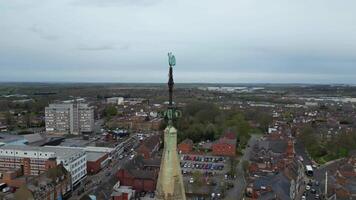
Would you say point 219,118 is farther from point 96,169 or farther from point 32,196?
point 32,196

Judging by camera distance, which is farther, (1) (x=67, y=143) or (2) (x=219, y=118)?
(2) (x=219, y=118)

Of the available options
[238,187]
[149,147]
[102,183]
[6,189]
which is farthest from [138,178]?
[149,147]

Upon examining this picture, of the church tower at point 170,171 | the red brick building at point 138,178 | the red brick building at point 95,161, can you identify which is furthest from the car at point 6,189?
the church tower at point 170,171

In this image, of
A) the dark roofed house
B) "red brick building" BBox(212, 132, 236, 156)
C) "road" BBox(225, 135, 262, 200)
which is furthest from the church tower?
"red brick building" BBox(212, 132, 236, 156)

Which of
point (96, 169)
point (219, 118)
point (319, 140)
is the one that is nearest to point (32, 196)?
point (96, 169)

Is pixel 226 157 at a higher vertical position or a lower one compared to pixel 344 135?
lower

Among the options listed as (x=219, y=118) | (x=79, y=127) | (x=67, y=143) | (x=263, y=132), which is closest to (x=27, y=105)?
(x=79, y=127)

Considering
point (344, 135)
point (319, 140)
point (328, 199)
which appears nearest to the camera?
point (328, 199)

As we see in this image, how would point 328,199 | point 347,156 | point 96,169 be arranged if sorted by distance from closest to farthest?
point 328,199 → point 96,169 → point 347,156
